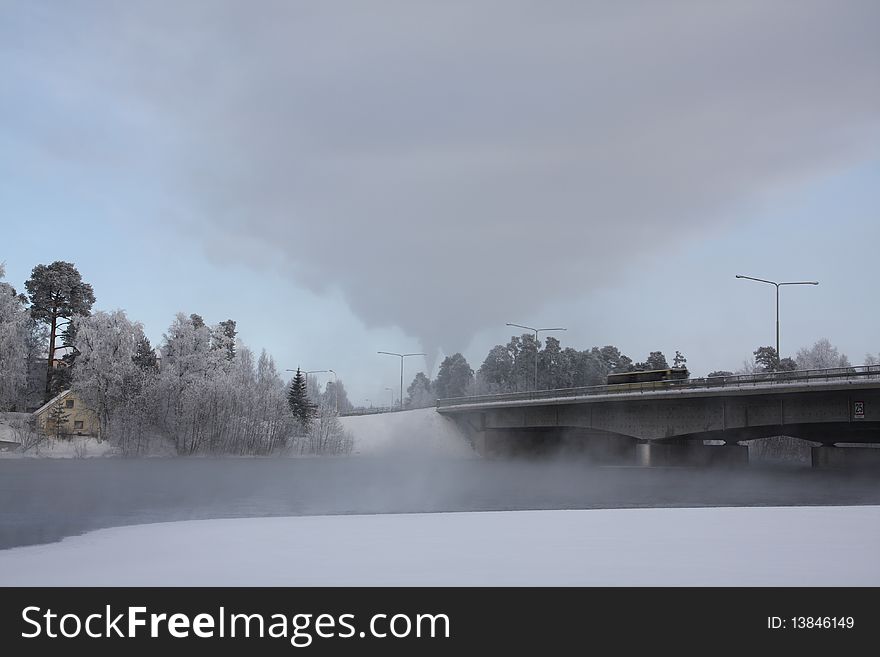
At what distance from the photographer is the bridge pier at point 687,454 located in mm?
95000

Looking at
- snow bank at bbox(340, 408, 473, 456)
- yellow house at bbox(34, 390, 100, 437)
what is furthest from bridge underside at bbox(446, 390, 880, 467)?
yellow house at bbox(34, 390, 100, 437)

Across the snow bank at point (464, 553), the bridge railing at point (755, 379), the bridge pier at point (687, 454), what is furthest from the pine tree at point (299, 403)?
the snow bank at point (464, 553)

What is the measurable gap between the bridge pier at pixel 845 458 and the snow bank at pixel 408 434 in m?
51.0

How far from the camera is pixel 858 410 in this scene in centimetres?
7475

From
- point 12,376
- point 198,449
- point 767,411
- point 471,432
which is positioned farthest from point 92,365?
point 767,411

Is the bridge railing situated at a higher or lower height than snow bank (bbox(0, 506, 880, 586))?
higher

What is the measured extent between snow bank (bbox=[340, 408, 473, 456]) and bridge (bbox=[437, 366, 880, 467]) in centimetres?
628

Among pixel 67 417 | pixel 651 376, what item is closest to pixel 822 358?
pixel 651 376

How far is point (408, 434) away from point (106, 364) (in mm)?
46510

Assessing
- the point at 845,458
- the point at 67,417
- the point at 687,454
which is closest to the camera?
the point at 687,454

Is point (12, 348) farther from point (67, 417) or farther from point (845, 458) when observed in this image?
point (845, 458)

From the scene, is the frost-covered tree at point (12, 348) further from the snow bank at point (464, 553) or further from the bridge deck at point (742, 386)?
the snow bank at point (464, 553)

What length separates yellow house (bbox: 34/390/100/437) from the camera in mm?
107312

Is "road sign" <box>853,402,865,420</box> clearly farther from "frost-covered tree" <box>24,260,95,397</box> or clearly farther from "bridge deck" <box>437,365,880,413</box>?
"frost-covered tree" <box>24,260,95,397</box>
